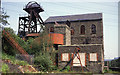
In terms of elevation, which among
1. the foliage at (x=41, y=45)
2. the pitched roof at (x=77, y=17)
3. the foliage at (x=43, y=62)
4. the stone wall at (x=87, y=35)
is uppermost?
the pitched roof at (x=77, y=17)

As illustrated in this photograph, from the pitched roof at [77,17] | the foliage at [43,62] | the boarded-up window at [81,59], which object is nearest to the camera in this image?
the foliage at [43,62]

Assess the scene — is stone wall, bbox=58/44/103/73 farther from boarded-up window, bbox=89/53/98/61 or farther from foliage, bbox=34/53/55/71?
foliage, bbox=34/53/55/71

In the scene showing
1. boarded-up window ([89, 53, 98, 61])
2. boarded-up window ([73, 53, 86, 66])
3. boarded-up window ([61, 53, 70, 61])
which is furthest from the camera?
boarded-up window ([61, 53, 70, 61])

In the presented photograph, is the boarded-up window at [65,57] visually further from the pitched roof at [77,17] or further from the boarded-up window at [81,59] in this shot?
the pitched roof at [77,17]

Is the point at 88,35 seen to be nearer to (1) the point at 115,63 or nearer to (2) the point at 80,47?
(1) the point at 115,63

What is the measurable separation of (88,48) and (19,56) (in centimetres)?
838

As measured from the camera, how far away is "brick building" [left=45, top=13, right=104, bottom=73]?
17.7 metres

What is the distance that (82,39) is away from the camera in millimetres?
27797

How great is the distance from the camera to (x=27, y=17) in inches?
1201

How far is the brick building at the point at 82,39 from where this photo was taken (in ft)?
58.2

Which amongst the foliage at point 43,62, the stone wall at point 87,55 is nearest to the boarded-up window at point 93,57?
the stone wall at point 87,55

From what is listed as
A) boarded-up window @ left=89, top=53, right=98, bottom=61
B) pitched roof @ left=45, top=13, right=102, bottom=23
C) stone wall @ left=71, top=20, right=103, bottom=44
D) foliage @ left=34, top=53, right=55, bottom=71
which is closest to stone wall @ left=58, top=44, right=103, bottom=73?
boarded-up window @ left=89, top=53, right=98, bottom=61

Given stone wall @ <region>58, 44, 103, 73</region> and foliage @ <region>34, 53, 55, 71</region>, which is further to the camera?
stone wall @ <region>58, 44, 103, 73</region>

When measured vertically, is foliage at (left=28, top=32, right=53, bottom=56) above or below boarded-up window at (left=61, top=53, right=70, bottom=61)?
above
